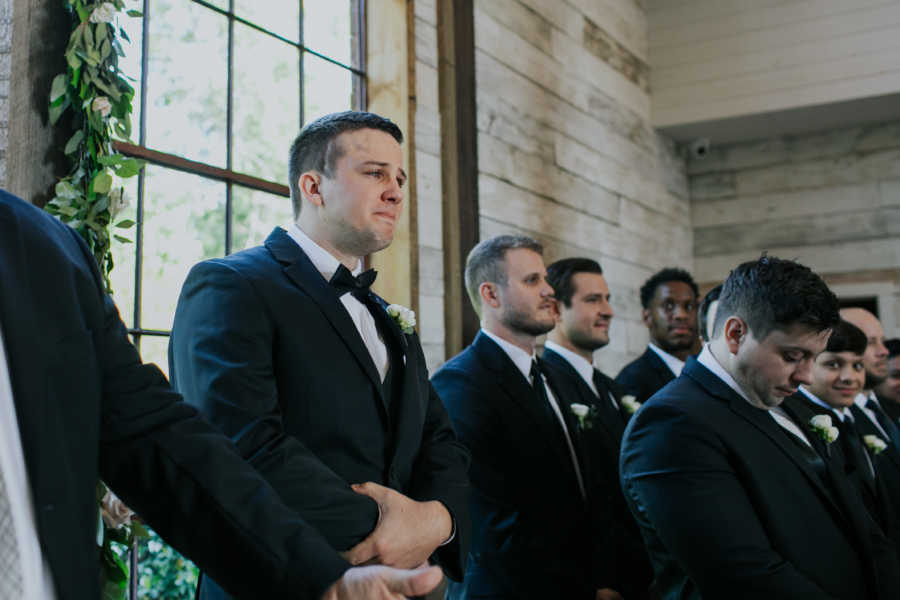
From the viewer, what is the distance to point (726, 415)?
2201 mm

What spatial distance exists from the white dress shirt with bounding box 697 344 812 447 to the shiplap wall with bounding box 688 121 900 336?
4206mm

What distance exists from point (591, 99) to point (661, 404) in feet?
12.6

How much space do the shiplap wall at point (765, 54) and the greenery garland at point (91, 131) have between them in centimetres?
503

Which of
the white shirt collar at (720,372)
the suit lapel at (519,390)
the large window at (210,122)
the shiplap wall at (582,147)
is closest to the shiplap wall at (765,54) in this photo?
the shiplap wall at (582,147)

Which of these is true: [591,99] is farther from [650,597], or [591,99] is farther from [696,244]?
[650,597]

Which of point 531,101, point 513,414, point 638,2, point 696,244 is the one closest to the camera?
point 513,414

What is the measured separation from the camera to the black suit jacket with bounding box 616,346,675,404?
13.9ft

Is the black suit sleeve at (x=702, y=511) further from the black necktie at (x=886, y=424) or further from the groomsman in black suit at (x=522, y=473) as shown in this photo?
the black necktie at (x=886, y=424)

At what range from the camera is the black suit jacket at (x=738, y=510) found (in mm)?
2021

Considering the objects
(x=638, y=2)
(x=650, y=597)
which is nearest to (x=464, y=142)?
(x=650, y=597)

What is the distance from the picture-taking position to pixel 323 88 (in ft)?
12.2

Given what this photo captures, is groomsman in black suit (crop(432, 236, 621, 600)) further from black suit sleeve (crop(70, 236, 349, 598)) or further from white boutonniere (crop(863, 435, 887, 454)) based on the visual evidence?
black suit sleeve (crop(70, 236, 349, 598))

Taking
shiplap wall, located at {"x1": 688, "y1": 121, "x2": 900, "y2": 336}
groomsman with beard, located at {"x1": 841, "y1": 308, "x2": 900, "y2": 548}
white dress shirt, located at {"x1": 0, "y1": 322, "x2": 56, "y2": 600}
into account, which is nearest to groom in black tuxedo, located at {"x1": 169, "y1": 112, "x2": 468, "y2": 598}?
white dress shirt, located at {"x1": 0, "y1": 322, "x2": 56, "y2": 600}

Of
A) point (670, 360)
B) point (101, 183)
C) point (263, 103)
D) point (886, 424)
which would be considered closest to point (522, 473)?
point (101, 183)
